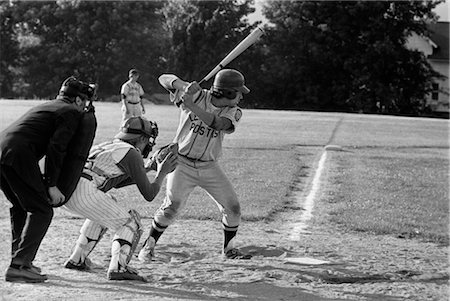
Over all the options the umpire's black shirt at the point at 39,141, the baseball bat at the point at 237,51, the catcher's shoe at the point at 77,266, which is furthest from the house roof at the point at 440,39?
the umpire's black shirt at the point at 39,141

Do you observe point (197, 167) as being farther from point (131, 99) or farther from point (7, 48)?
point (7, 48)

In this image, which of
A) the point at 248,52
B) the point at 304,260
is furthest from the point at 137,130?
the point at 248,52

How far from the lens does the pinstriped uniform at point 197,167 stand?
7.57m

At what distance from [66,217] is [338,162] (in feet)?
33.1

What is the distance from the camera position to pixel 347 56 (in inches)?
2318

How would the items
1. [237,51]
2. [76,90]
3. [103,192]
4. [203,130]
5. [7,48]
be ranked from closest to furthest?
[76,90] < [103,192] < [203,130] < [237,51] < [7,48]

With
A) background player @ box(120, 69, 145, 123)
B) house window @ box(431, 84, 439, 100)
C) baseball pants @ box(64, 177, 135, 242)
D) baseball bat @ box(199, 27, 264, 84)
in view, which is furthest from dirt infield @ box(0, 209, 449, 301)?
house window @ box(431, 84, 439, 100)

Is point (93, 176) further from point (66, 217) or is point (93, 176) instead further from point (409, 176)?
point (409, 176)

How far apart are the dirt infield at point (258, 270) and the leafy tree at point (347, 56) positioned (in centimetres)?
4941

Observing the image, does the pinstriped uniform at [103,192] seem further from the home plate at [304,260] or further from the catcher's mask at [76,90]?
the home plate at [304,260]

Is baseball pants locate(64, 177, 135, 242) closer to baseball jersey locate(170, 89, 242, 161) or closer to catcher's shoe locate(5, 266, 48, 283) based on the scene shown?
catcher's shoe locate(5, 266, 48, 283)

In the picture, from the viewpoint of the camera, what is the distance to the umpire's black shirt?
5.82 metres

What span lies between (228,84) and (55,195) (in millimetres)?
2311

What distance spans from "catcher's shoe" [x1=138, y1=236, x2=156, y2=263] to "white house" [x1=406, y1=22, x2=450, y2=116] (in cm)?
5981
